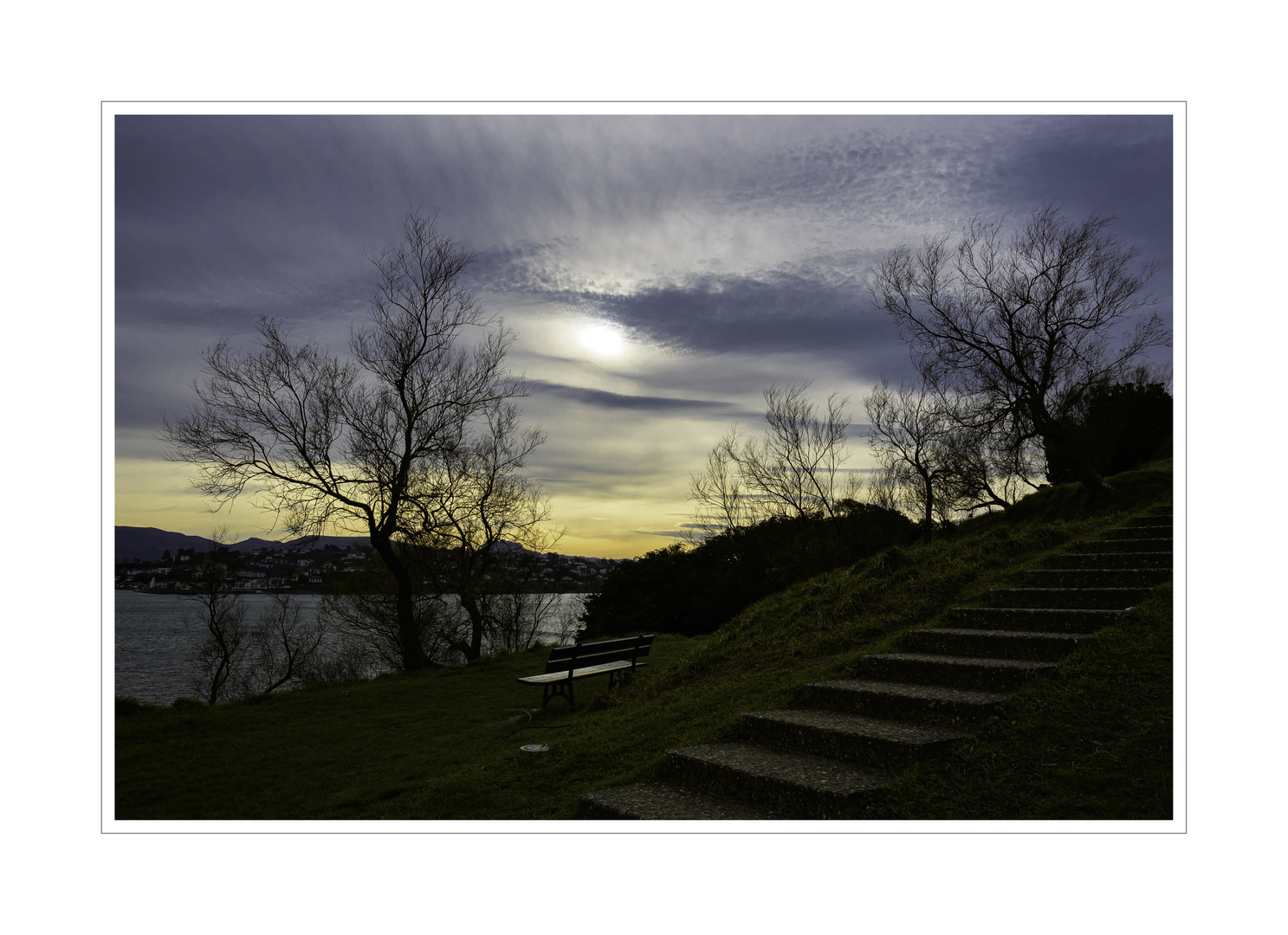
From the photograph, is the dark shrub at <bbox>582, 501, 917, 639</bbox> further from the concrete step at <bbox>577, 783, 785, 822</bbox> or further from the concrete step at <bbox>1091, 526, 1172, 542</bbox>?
the concrete step at <bbox>577, 783, 785, 822</bbox>

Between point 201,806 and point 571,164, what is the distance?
5.79m

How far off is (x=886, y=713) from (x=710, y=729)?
48.3 inches

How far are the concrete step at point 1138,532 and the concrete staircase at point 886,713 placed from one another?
963 mm

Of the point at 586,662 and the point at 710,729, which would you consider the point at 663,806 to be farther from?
the point at 586,662

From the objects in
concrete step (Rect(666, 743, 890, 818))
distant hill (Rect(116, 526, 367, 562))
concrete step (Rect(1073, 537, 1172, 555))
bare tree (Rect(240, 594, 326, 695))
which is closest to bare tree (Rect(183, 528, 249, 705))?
bare tree (Rect(240, 594, 326, 695))

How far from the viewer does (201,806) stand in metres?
4.94

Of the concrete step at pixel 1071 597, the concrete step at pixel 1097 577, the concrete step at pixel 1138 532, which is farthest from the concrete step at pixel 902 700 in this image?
the concrete step at pixel 1138 532

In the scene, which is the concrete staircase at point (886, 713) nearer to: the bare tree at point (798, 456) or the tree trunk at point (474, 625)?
the bare tree at point (798, 456)

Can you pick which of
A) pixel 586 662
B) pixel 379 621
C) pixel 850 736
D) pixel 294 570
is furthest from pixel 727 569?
pixel 850 736

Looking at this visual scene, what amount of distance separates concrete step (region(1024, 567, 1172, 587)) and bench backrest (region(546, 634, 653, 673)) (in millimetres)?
5001

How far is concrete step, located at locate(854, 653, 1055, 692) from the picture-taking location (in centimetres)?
414

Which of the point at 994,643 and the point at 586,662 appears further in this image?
the point at 586,662

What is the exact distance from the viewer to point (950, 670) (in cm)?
446
